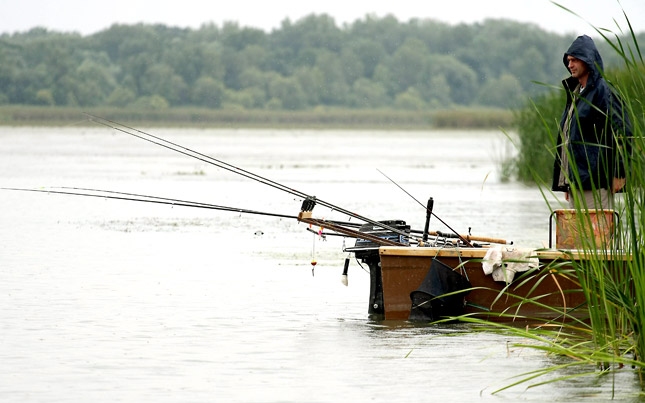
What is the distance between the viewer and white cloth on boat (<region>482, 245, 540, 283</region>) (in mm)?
8234

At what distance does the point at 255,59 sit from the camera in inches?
3684

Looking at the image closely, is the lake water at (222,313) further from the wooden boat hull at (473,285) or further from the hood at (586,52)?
the hood at (586,52)

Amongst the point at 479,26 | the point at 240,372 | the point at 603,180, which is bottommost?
the point at 240,372

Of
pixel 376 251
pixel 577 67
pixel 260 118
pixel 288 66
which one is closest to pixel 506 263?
pixel 376 251

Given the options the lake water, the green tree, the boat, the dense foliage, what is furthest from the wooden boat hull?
the green tree

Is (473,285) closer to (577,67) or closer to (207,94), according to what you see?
(577,67)

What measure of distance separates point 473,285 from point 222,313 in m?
1.97

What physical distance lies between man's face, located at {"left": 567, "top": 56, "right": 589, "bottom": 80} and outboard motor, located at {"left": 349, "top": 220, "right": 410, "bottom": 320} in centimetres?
152

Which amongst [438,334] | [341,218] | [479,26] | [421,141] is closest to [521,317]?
[438,334]

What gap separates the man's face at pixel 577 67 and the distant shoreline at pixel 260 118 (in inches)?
1871

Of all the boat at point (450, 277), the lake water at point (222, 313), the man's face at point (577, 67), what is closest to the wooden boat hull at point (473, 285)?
the boat at point (450, 277)

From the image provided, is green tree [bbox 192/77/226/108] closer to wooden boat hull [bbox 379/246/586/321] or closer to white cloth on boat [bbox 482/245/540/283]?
wooden boat hull [bbox 379/246/586/321]

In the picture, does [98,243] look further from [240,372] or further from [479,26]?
[479,26]

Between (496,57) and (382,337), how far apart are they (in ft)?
300
